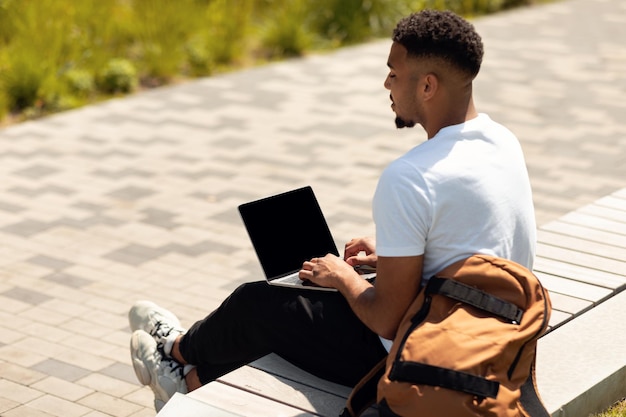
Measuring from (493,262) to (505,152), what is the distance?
0.34 meters

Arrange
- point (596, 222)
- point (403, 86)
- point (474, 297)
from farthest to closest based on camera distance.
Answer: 1. point (596, 222)
2. point (403, 86)
3. point (474, 297)

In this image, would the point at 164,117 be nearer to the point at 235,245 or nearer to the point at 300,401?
the point at 235,245

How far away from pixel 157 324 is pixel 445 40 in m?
1.72

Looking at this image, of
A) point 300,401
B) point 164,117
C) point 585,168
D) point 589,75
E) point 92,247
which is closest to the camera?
point 300,401

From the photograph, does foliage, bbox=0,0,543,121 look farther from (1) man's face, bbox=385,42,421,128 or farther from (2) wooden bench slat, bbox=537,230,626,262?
(1) man's face, bbox=385,42,421,128

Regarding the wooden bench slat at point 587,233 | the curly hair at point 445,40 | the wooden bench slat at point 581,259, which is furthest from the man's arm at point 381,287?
the wooden bench slat at point 587,233

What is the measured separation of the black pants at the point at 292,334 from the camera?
3377 mm

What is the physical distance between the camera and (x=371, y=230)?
21.7ft

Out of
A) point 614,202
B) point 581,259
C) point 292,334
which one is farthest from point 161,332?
point 614,202

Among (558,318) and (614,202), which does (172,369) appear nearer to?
(558,318)

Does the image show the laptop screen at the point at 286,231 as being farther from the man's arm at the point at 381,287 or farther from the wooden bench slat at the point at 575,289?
the wooden bench slat at the point at 575,289

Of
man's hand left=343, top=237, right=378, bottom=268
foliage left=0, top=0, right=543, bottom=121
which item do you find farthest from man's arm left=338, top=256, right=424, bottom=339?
foliage left=0, top=0, right=543, bottom=121

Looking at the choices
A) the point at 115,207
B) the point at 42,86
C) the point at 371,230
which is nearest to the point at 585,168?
the point at 371,230

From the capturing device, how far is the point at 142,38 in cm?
1088
